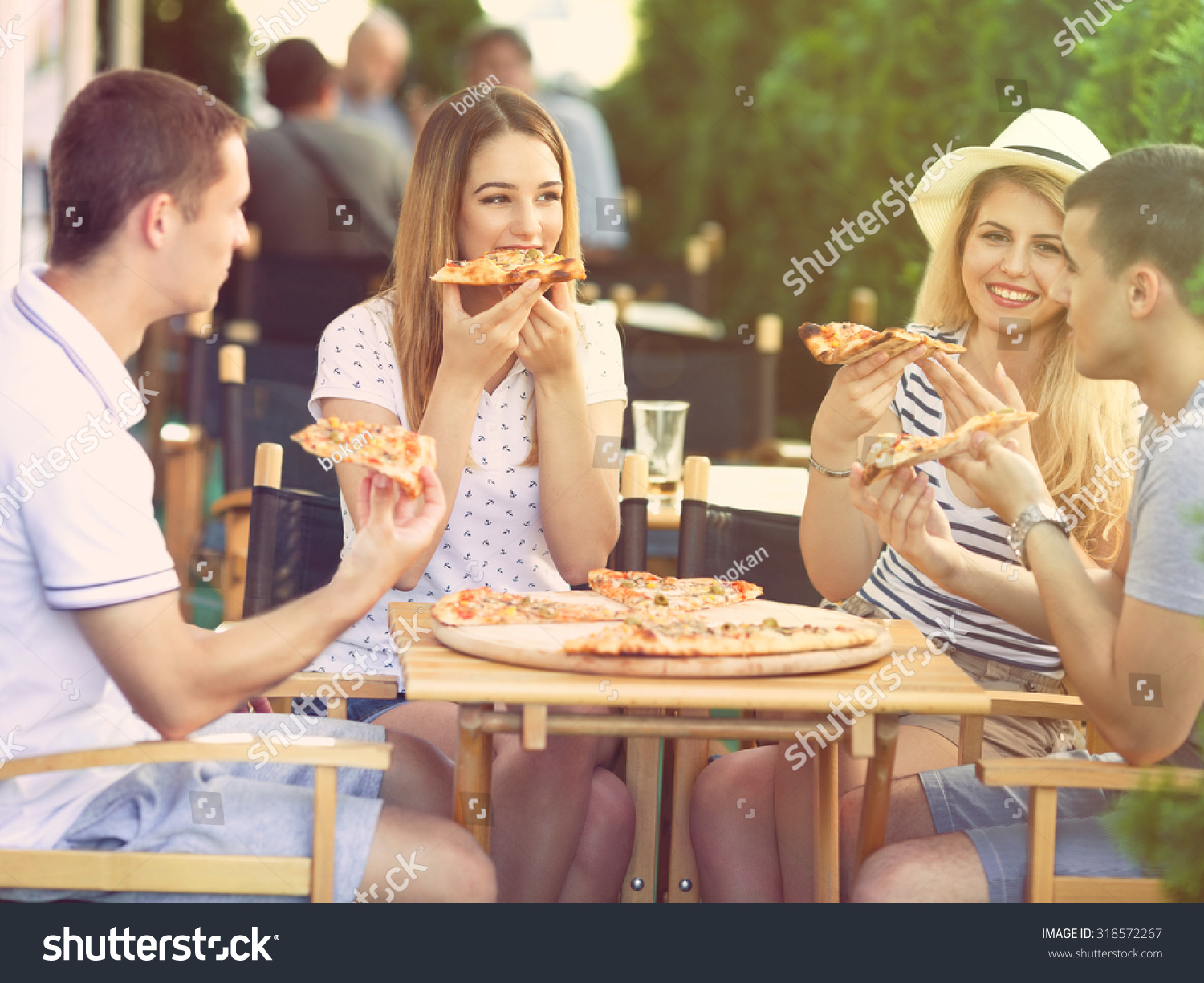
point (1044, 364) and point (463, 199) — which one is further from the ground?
point (463, 199)

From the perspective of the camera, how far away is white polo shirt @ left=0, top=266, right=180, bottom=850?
205 centimetres

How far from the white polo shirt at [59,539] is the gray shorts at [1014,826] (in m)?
1.45

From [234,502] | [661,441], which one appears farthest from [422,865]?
[234,502]

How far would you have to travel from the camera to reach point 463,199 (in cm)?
331

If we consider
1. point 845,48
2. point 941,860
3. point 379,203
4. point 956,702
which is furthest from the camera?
point 845,48

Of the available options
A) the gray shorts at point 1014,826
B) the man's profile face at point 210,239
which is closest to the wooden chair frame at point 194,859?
the man's profile face at point 210,239

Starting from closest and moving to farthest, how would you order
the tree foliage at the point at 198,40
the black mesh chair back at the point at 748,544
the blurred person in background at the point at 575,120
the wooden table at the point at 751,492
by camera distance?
1. the black mesh chair back at the point at 748,544
2. the wooden table at the point at 751,492
3. the blurred person in background at the point at 575,120
4. the tree foliage at the point at 198,40

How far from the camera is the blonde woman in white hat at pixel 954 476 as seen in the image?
282cm

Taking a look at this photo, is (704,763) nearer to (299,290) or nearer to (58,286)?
(58,286)

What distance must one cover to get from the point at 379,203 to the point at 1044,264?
4779mm

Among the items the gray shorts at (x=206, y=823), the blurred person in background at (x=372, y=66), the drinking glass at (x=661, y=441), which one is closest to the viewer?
the gray shorts at (x=206, y=823)

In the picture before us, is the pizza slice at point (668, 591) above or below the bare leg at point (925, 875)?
above

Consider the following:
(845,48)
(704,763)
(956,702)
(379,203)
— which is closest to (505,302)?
(704,763)

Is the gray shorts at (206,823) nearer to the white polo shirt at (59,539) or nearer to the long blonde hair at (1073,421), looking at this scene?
the white polo shirt at (59,539)
